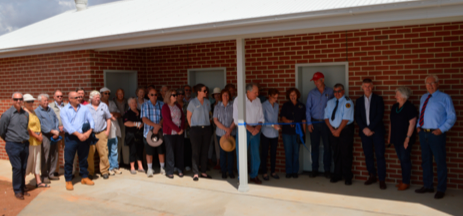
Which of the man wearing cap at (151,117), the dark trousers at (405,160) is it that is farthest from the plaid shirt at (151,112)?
the dark trousers at (405,160)

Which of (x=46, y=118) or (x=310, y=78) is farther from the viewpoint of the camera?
(x=310, y=78)

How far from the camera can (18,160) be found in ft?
20.9

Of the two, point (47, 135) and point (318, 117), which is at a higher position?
point (318, 117)

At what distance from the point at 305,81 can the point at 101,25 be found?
15.2 ft

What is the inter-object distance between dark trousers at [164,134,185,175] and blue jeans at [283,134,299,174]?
6.49 ft

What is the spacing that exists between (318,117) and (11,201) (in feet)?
17.4

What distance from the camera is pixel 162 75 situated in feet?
30.8

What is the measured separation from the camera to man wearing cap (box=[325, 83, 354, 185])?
6629mm

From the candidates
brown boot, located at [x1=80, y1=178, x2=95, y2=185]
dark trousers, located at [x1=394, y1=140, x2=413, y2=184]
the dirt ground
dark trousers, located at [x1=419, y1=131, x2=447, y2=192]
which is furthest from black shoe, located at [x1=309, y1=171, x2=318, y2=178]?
the dirt ground

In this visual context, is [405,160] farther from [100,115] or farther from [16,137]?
[16,137]

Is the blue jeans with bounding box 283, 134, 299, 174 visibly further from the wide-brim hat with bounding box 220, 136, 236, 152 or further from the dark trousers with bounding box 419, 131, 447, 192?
the dark trousers with bounding box 419, 131, 447, 192

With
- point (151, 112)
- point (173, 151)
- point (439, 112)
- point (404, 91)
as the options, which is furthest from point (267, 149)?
point (439, 112)

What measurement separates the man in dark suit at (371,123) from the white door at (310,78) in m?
0.56

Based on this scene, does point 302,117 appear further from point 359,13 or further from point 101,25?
point 101,25
